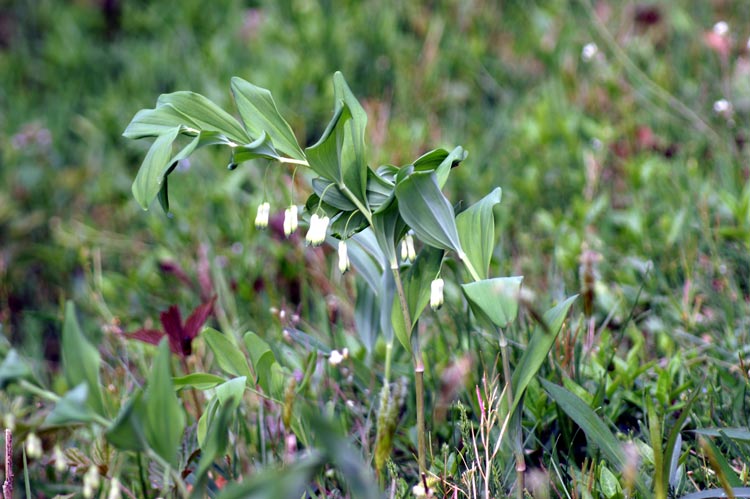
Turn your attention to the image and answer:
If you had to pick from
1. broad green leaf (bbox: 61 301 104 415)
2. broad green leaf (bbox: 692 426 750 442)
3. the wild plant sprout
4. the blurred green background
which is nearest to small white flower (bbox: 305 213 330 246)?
the wild plant sprout

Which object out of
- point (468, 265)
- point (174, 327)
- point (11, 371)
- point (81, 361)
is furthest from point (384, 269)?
point (11, 371)

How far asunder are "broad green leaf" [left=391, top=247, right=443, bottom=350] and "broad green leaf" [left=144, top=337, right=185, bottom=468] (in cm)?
44

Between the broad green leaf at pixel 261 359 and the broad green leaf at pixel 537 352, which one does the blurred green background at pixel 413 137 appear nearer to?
the broad green leaf at pixel 537 352

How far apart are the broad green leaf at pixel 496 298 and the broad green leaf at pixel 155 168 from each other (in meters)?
0.48

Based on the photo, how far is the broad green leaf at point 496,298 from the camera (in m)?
1.16

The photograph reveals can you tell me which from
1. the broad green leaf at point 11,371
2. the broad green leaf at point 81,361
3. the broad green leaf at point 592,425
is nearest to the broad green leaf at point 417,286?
the broad green leaf at point 592,425

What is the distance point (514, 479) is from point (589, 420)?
0.23 meters

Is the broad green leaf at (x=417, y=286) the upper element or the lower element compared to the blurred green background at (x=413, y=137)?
upper

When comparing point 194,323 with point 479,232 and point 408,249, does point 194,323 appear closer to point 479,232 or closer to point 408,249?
point 408,249

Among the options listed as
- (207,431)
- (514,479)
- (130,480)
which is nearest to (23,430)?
(207,431)

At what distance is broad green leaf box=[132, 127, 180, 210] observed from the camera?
3.77 ft

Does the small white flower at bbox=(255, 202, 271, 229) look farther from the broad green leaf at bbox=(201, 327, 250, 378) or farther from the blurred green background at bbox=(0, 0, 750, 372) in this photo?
the blurred green background at bbox=(0, 0, 750, 372)

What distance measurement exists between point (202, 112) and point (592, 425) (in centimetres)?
80

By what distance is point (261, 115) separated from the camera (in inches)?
50.4
